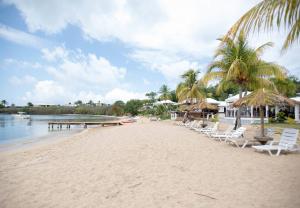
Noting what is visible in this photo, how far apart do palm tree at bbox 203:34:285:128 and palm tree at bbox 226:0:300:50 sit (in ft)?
36.9

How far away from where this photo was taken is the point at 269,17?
167 inches

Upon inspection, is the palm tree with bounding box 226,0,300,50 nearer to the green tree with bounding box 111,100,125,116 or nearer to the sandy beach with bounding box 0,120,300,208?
the sandy beach with bounding box 0,120,300,208

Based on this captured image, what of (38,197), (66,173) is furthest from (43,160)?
(38,197)

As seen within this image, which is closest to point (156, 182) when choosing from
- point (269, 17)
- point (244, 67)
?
point (269, 17)

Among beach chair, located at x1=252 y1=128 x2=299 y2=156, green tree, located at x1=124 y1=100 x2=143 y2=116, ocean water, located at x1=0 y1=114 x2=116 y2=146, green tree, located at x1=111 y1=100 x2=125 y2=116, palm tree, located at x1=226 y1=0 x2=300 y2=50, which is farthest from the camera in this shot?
green tree, located at x1=111 y1=100 x2=125 y2=116

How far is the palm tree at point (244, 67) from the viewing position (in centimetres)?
1560

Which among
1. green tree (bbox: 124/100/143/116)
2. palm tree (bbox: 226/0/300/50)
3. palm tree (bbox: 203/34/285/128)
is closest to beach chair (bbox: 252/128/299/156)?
palm tree (bbox: 226/0/300/50)

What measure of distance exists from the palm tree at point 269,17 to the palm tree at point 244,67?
1124cm

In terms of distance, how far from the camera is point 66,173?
6.61 meters

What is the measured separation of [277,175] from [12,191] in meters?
5.92

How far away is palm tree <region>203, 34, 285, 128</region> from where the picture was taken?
51.2 ft

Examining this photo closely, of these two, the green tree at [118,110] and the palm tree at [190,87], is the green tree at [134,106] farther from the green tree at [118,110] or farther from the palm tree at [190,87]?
the palm tree at [190,87]

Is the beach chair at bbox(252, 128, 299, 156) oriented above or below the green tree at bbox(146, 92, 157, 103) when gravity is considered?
below

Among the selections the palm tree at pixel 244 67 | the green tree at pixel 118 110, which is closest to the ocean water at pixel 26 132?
the palm tree at pixel 244 67
